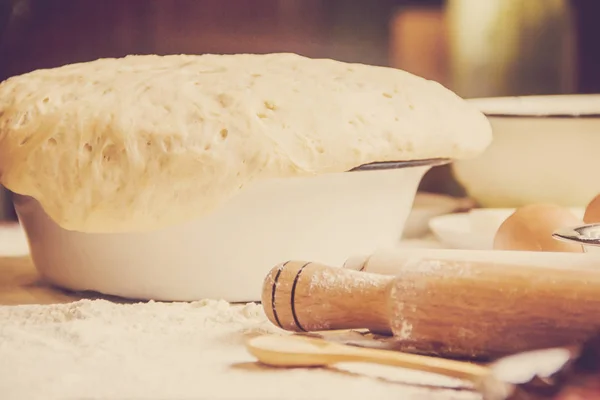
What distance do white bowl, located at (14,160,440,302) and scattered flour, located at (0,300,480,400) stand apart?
1.5 inches

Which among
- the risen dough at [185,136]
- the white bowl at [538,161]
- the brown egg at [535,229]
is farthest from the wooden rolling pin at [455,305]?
the white bowl at [538,161]

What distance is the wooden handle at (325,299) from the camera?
574 millimetres

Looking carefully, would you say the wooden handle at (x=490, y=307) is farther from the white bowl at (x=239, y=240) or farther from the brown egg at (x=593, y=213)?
the brown egg at (x=593, y=213)

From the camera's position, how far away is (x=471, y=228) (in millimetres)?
1021

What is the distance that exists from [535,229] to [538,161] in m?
0.31

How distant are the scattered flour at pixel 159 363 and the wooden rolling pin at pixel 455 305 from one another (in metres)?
0.03

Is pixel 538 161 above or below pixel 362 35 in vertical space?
below

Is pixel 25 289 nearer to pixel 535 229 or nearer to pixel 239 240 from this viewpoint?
pixel 239 240

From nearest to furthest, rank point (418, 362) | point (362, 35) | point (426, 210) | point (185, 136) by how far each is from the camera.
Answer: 1. point (418, 362)
2. point (185, 136)
3. point (426, 210)
4. point (362, 35)

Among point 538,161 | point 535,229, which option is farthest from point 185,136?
point 538,161

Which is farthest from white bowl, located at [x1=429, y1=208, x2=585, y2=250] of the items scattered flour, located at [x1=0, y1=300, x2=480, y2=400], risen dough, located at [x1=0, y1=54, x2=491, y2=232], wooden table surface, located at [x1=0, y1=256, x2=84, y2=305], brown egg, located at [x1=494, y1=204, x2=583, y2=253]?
wooden table surface, located at [x1=0, y1=256, x2=84, y2=305]

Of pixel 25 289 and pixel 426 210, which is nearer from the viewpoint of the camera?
pixel 25 289

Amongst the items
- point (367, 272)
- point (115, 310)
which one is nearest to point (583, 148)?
point (367, 272)

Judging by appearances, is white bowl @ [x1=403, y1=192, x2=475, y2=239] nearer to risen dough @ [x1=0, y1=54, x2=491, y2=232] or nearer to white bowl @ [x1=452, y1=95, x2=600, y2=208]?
white bowl @ [x1=452, y1=95, x2=600, y2=208]
